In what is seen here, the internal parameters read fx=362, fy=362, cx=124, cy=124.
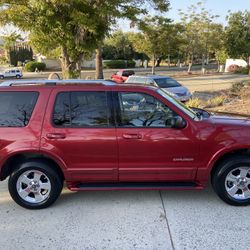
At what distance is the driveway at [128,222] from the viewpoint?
396 centimetres

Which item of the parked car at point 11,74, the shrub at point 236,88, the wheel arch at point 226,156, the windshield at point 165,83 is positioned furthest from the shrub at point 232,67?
the wheel arch at point 226,156

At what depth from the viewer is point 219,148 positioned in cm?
471

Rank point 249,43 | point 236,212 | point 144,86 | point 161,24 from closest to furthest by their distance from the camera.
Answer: point 236,212, point 144,86, point 161,24, point 249,43

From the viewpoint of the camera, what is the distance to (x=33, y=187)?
4.88m

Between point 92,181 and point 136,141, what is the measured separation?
851 mm

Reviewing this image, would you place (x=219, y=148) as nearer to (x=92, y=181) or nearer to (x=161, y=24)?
(x=92, y=181)

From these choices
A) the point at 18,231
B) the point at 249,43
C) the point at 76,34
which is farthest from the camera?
the point at 249,43

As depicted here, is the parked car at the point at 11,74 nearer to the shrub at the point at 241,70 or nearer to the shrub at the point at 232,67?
the shrub at the point at 241,70

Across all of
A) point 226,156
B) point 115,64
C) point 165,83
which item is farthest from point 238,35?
point 226,156

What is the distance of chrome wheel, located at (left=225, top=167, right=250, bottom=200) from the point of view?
15.9ft

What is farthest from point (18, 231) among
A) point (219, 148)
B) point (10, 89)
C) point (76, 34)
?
point (76, 34)

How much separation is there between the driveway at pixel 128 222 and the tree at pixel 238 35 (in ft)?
141

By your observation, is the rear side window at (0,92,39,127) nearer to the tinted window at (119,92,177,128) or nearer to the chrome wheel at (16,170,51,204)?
the chrome wheel at (16,170,51,204)

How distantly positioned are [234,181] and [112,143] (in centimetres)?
171
